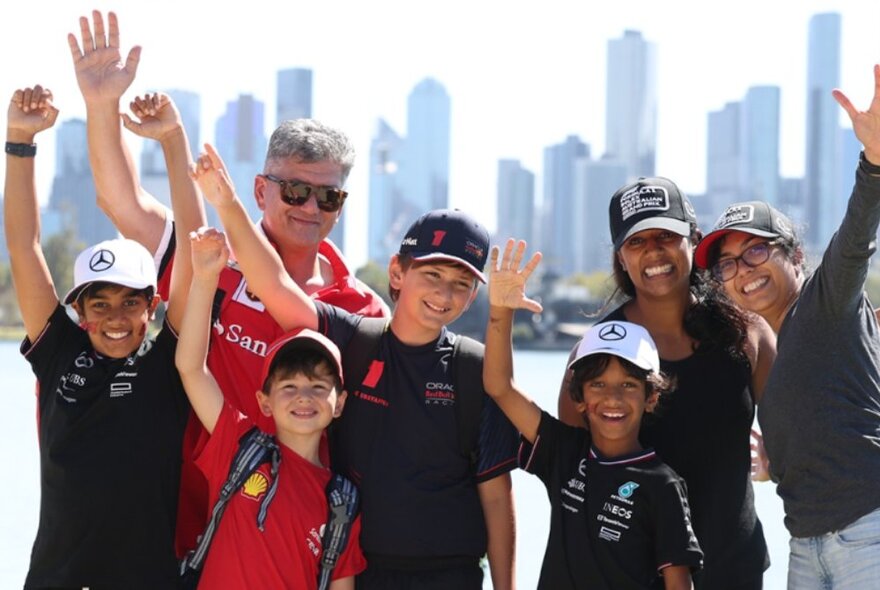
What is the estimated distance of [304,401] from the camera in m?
4.19

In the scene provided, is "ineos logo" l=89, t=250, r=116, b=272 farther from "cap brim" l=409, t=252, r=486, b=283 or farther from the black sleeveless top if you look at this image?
the black sleeveless top

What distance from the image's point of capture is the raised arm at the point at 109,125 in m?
4.60

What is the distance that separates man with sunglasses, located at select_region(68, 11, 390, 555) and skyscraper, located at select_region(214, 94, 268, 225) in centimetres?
13292

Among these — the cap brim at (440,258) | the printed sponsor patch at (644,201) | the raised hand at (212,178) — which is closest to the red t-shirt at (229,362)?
the raised hand at (212,178)

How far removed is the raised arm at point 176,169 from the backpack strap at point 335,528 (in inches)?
36.5

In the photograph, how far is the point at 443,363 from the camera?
170 inches

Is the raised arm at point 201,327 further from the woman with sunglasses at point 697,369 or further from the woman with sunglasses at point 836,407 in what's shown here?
the woman with sunglasses at point 836,407

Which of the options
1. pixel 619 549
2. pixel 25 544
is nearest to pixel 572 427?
pixel 619 549

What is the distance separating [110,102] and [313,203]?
0.89 meters

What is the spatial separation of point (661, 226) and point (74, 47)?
2.39m

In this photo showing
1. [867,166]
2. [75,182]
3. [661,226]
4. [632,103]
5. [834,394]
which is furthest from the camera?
[632,103]

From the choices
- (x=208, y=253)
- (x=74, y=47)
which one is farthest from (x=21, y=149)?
(x=208, y=253)

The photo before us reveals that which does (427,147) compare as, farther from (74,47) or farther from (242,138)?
(74,47)

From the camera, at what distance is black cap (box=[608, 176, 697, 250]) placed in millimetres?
4402
